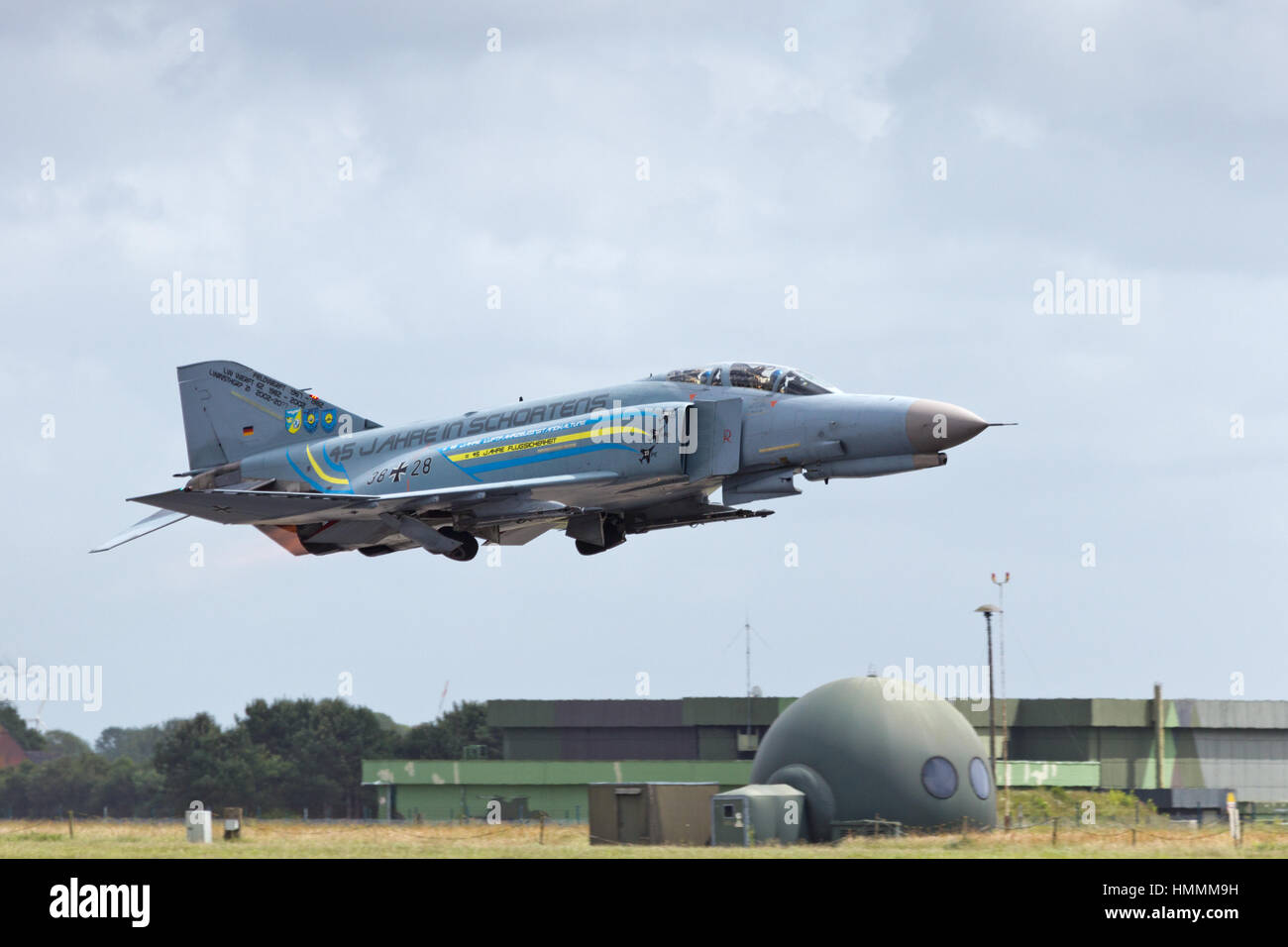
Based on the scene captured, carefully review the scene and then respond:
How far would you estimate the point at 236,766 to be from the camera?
65625 mm

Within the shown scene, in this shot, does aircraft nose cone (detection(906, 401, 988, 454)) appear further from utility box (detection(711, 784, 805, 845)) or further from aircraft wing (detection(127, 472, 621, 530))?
utility box (detection(711, 784, 805, 845))

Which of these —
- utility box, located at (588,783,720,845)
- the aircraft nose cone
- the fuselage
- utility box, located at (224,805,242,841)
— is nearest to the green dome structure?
utility box, located at (588,783,720,845)

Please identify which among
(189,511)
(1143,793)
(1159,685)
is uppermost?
(189,511)

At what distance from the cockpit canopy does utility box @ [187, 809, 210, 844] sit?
44.5 feet

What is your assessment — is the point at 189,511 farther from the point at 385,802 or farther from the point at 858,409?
the point at 385,802

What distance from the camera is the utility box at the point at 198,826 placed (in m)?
32.1

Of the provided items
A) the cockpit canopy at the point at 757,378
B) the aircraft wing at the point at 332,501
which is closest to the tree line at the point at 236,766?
the aircraft wing at the point at 332,501

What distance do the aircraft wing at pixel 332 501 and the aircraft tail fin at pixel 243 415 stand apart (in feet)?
16.7

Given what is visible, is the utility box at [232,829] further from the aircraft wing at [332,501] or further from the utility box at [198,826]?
the aircraft wing at [332,501]

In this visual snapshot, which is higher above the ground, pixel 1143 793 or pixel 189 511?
pixel 189 511

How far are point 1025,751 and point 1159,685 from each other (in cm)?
665
